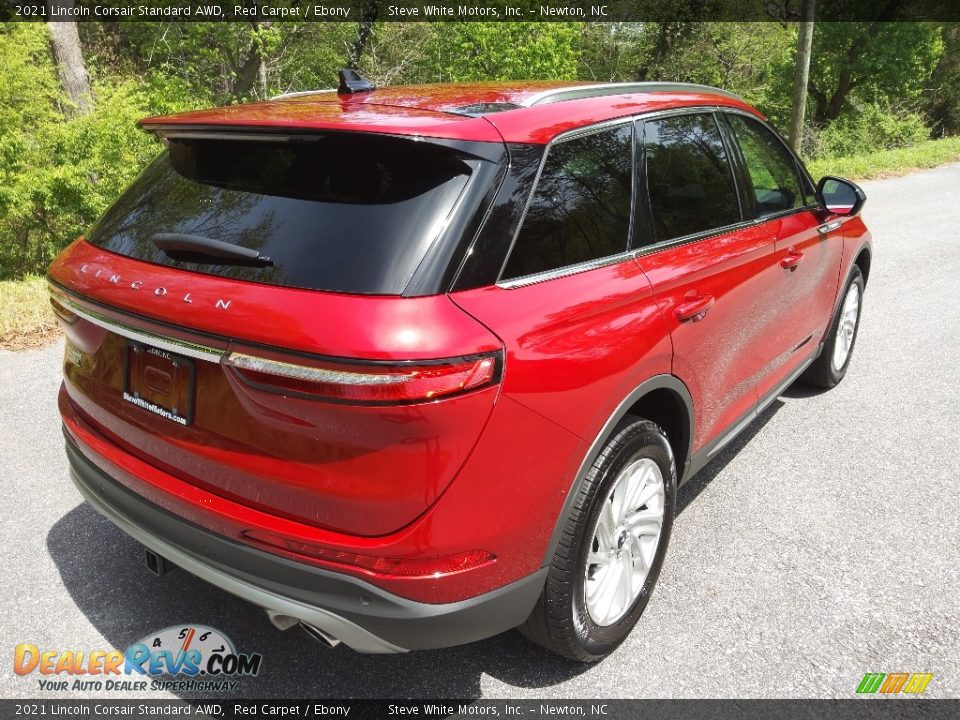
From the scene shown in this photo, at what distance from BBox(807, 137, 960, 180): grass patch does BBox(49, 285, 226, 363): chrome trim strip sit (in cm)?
1500

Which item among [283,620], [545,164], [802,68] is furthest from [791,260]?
[802,68]

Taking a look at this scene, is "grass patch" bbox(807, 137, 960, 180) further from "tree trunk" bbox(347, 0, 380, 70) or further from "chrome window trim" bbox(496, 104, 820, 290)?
"tree trunk" bbox(347, 0, 380, 70)

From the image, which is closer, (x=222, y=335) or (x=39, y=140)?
(x=222, y=335)

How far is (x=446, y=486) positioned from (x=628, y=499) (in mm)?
951

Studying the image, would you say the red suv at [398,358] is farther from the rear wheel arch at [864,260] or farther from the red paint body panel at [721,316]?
the rear wheel arch at [864,260]

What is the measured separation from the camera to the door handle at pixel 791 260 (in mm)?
3652

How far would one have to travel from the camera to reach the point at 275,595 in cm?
205

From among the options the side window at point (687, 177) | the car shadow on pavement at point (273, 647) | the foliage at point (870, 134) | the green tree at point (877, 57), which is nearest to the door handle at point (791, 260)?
the side window at point (687, 177)

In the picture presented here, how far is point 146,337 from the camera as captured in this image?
2176 millimetres

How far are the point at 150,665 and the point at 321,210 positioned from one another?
1676 millimetres

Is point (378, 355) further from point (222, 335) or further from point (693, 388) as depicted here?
point (693, 388)

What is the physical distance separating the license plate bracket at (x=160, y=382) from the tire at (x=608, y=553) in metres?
1.16

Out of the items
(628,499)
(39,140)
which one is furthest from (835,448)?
(39,140)

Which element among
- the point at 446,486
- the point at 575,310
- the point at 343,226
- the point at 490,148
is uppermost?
the point at 490,148
